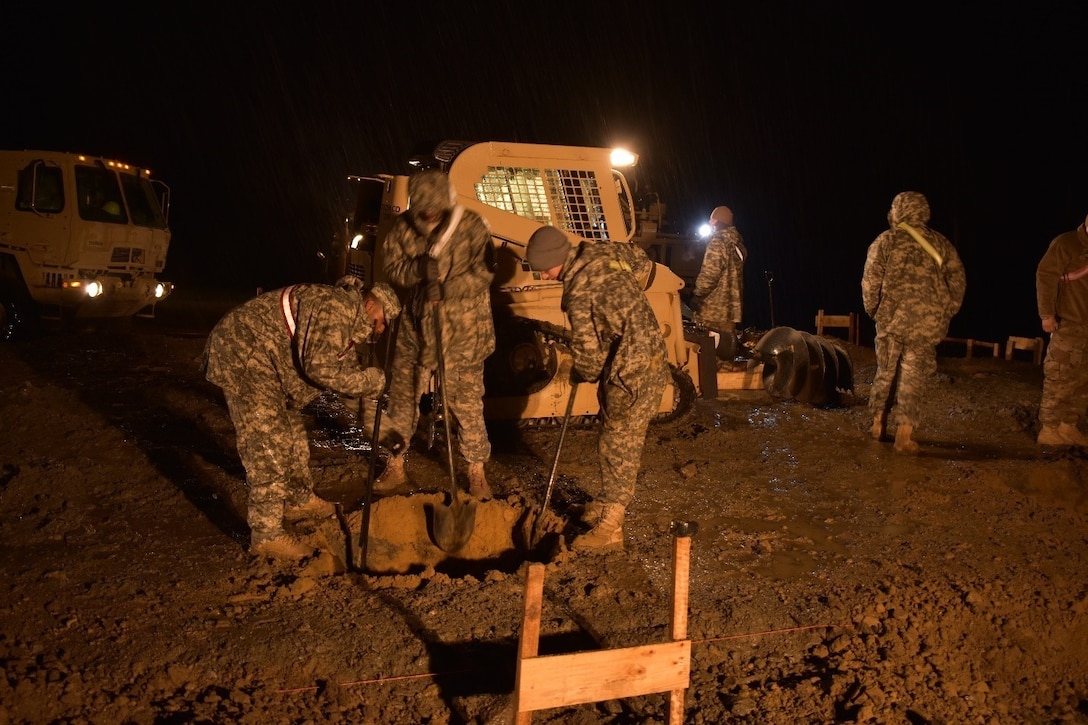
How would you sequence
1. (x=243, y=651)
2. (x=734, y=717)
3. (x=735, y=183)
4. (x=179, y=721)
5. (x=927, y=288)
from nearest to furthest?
(x=179, y=721)
(x=734, y=717)
(x=243, y=651)
(x=927, y=288)
(x=735, y=183)

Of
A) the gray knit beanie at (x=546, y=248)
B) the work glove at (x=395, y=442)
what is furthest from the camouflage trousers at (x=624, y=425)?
the work glove at (x=395, y=442)

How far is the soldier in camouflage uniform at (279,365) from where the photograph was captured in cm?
434

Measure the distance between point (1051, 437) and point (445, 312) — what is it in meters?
5.96

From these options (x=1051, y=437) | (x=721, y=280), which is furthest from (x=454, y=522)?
(x=1051, y=437)

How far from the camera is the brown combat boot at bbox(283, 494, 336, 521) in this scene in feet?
17.0

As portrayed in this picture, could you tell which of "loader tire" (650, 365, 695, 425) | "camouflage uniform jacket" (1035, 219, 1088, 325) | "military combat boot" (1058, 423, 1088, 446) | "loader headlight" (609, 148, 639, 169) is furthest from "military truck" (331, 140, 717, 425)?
"military combat boot" (1058, 423, 1088, 446)

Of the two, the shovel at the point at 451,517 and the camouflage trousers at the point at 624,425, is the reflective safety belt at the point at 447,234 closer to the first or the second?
the shovel at the point at 451,517

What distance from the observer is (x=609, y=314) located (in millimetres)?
→ 4727

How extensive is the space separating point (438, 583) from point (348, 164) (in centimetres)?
4713

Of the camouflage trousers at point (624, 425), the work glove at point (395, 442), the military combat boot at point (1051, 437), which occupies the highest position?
the camouflage trousers at point (624, 425)

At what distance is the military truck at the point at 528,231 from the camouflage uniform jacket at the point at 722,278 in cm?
218

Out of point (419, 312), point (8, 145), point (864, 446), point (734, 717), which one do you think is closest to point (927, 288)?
point (864, 446)

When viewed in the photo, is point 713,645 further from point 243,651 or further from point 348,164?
point 348,164

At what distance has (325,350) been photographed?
4344mm
